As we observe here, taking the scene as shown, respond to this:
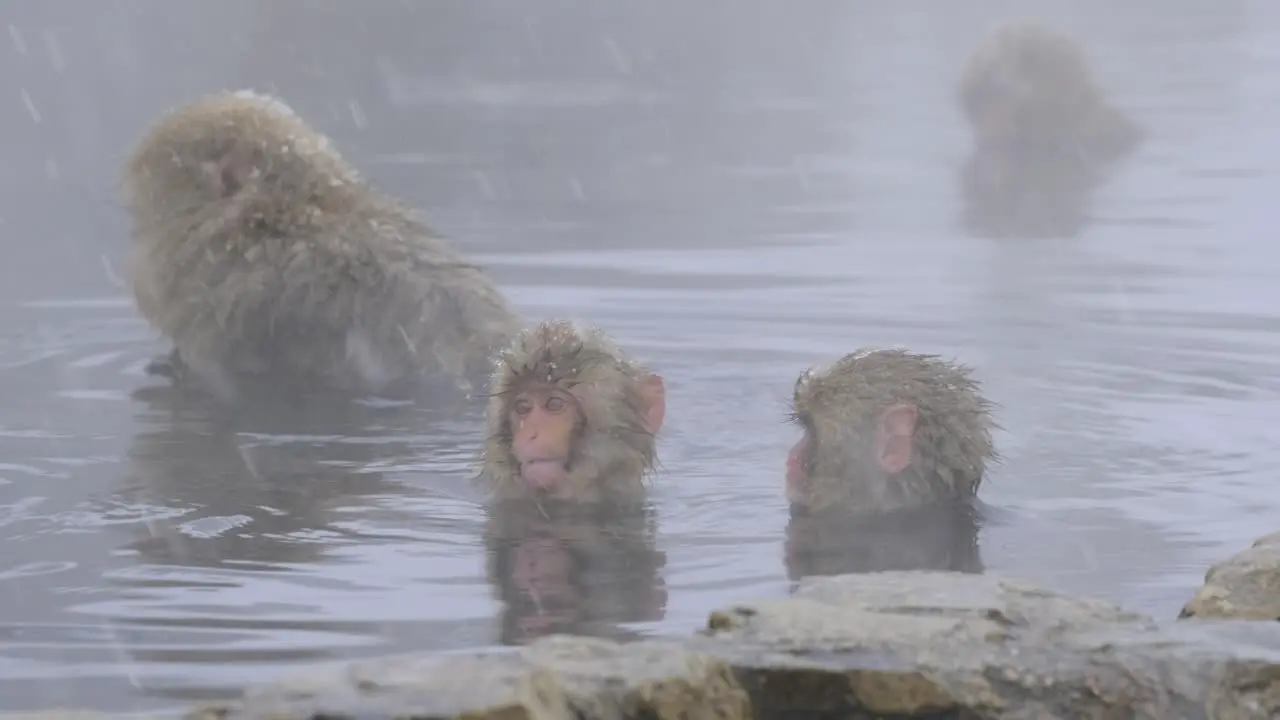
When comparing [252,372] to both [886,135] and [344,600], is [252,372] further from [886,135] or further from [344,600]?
[886,135]

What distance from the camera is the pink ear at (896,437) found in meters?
4.32

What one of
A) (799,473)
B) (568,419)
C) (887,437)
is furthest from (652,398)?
(887,437)

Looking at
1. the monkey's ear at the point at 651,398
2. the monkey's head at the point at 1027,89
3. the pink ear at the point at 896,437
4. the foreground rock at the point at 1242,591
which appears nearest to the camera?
the foreground rock at the point at 1242,591

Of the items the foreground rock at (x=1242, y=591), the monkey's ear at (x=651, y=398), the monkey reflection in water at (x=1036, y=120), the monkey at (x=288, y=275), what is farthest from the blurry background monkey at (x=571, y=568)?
the monkey reflection in water at (x=1036, y=120)

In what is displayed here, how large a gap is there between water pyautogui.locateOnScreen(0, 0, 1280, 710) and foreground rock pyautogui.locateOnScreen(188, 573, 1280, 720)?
0.52 metres

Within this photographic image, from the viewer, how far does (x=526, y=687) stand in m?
2.53

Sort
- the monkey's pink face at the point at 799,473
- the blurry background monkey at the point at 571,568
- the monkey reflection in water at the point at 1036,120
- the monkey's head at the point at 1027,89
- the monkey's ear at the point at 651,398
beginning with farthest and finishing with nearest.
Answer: the monkey's head at the point at 1027,89
the monkey reflection in water at the point at 1036,120
the monkey's ear at the point at 651,398
the monkey's pink face at the point at 799,473
the blurry background monkey at the point at 571,568

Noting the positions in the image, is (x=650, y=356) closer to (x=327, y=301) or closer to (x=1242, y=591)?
(x=327, y=301)

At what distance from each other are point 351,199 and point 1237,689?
3556mm

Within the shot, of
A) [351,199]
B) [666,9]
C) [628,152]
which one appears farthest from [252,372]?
[666,9]

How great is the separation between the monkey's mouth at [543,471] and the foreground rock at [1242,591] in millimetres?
1477

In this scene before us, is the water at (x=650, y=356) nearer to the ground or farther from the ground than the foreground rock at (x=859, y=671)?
farther from the ground

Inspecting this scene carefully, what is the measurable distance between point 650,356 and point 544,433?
170 cm

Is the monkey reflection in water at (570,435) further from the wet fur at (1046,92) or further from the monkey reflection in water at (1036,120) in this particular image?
the wet fur at (1046,92)
